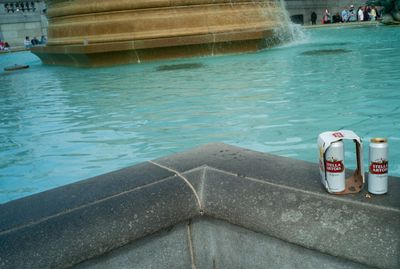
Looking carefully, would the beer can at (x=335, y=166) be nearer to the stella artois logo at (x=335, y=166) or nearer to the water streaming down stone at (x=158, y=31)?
the stella artois logo at (x=335, y=166)

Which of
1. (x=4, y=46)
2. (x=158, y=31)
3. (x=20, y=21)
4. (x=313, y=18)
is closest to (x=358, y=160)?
(x=158, y=31)

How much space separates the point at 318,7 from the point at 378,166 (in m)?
39.1

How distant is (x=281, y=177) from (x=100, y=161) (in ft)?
6.83

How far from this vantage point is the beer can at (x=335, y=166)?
178 centimetres

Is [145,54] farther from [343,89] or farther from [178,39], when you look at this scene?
[343,89]

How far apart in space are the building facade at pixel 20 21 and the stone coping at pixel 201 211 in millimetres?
36070

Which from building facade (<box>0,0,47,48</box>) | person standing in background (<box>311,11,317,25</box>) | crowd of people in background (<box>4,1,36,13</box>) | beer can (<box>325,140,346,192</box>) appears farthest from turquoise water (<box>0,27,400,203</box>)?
crowd of people in background (<box>4,1,36,13</box>)

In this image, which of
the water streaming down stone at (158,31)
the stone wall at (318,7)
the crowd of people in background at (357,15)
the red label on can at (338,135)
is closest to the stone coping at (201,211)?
the red label on can at (338,135)

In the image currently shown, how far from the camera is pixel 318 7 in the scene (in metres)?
38.0

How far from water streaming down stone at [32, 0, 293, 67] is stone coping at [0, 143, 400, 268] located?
29.1 feet

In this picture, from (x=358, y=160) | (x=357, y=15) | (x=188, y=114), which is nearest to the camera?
(x=358, y=160)

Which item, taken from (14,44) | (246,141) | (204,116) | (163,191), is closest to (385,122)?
(246,141)

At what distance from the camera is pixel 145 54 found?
11.1 metres

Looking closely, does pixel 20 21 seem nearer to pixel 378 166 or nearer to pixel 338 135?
pixel 338 135
